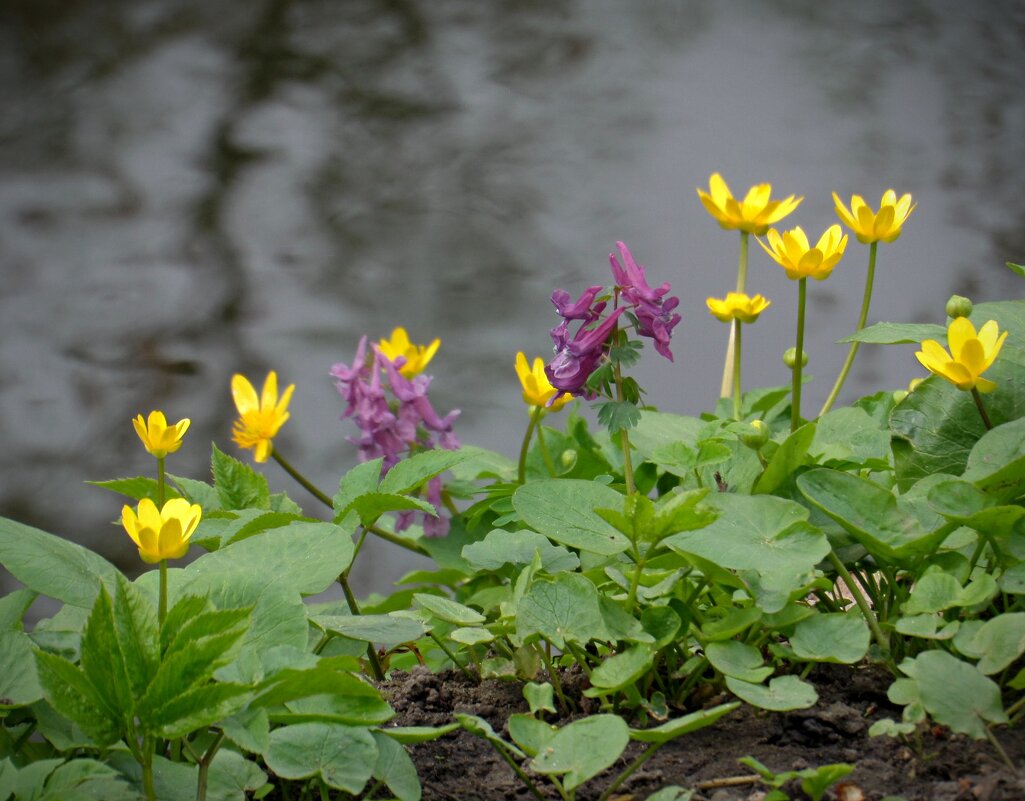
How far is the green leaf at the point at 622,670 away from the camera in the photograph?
0.60 metres

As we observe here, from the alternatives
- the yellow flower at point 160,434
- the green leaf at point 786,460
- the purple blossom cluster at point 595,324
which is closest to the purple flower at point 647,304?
the purple blossom cluster at point 595,324

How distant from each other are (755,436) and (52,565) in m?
0.46

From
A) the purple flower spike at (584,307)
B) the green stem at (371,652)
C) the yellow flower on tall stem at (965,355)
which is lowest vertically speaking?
the green stem at (371,652)

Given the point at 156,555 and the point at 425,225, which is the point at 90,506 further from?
the point at 156,555

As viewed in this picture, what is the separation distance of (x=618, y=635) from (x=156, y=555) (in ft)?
0.86

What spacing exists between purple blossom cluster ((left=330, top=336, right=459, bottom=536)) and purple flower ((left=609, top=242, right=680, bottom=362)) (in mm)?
326

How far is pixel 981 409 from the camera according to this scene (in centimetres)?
70

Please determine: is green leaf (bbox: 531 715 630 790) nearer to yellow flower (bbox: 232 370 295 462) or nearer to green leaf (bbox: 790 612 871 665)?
green leaf (bbox: 790 612 871 665)

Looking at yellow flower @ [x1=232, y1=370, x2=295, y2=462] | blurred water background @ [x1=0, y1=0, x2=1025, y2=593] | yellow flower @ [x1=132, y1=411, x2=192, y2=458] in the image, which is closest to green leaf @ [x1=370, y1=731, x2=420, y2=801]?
yellow flower @ [x1=132, y1=411, x2=192, y2=458]

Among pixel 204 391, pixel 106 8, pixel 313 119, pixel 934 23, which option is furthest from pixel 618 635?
pixel 106 8

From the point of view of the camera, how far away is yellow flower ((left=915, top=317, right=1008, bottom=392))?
0.65 metres

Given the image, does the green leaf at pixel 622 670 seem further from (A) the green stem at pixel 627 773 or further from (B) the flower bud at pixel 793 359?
(B) the flower bud at pixel 793 359

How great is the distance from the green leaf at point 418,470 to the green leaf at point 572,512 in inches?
2.8

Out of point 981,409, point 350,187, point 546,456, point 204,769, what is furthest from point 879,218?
point 350,187
